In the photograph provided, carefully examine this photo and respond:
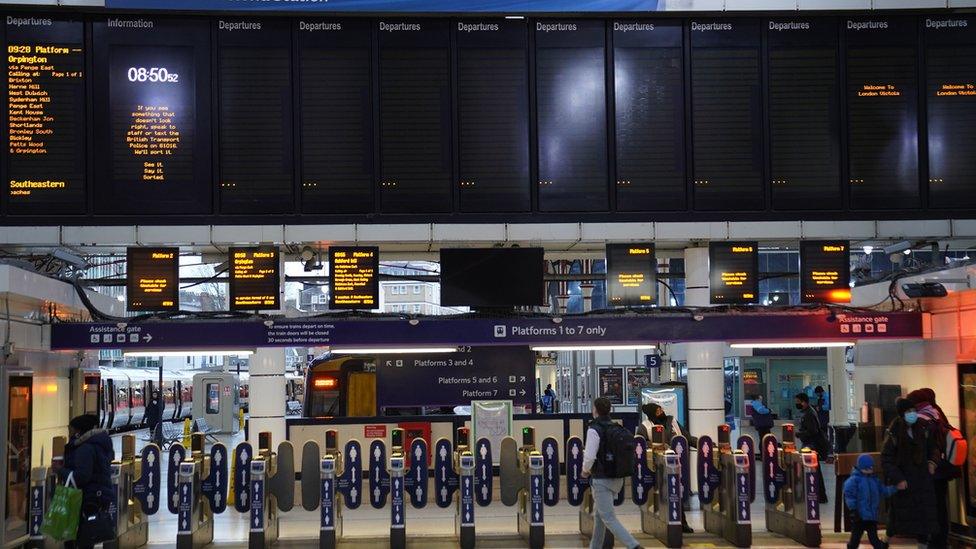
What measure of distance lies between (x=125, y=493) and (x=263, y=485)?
62.2 inches

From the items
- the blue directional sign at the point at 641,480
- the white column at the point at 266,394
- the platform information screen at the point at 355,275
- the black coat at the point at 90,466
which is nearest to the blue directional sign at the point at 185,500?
the black coat at the point at 90,466

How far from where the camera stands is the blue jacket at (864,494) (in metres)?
9.88

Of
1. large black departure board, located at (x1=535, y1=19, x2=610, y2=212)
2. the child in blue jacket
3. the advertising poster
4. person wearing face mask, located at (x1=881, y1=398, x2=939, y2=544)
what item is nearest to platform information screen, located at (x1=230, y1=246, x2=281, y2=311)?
large black departure board, located at (x1=535, y1=19, x2=610, y2=212)

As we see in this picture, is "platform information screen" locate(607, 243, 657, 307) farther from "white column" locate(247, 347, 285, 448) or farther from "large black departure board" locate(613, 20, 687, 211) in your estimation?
"white column" locate(247, 347, 285, 448)

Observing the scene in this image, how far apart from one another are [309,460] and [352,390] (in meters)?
6.56

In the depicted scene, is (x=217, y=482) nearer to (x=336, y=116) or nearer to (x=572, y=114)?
(x=336, y=116)

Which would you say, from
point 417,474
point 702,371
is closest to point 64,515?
point 417,474

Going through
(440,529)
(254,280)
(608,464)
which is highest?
(254,280)

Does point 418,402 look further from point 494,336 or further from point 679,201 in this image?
point 679,201

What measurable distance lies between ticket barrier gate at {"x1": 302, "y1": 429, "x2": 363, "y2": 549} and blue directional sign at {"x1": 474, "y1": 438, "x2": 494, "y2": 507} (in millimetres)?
1430

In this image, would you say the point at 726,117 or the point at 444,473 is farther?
the point at 444,473

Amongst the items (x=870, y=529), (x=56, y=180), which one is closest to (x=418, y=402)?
(x=56, y=180)

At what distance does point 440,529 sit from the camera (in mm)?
12711

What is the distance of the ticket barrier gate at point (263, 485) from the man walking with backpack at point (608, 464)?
3.97m
